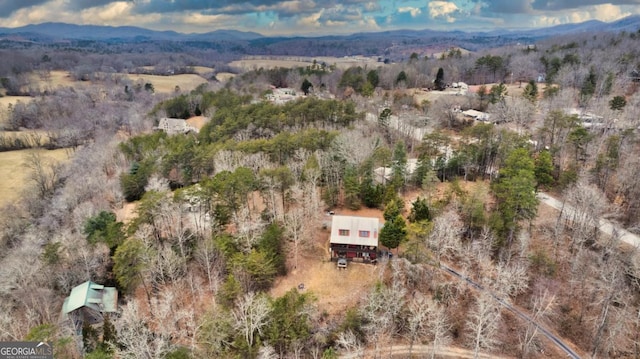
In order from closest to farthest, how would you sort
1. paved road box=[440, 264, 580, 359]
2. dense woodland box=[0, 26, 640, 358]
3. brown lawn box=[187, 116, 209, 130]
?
dense woodland box=[0, 26, 640, 358] < paved road box=[440, 264, 580, 359] < brown lawn box=[187, 116, 209, 130]

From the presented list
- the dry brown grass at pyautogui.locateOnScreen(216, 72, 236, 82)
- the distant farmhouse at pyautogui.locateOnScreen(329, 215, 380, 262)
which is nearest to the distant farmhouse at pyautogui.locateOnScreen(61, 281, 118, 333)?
the distant farmhouse at pyautogui.locateOnScreen(329, 215, 380, 262)

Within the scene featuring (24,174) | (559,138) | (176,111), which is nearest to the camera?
(559,138)

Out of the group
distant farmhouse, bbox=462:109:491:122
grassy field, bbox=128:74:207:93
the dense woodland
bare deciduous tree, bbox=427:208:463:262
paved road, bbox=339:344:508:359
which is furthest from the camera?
grassy field, bbox=128:74:207:93

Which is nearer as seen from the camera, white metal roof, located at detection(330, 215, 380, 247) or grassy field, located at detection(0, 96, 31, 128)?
white metal roof, located at detection(330, 215, 380, 247)

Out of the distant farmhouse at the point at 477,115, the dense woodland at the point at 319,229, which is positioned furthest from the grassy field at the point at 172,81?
the distant farmhouse at the point at 477,115

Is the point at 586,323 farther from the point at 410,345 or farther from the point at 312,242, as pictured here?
the point at 312,242

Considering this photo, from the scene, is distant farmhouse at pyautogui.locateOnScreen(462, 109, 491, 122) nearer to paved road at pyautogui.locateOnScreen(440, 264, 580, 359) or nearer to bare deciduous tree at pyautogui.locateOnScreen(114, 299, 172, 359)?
paved road at pyautogui.locateOnScreen(440, 264, 580, 359)

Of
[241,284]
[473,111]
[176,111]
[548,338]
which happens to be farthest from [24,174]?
[473,111]

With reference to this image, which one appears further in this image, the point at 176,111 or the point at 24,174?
the point at 176,111
